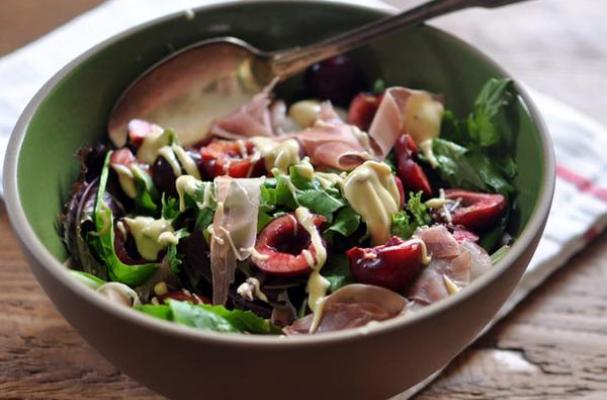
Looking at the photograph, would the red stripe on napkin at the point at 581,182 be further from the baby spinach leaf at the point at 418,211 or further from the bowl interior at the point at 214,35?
the baby spinach leaf at the point at 418,211

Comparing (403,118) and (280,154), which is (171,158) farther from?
(403,118)

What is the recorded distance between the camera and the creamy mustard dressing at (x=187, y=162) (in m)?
1.14

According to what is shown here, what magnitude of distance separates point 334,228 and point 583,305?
0.44 metres

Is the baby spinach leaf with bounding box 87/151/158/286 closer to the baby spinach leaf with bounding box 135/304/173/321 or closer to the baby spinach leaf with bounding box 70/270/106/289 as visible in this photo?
the baby spinach leaf with bounding box 70/270/106/289

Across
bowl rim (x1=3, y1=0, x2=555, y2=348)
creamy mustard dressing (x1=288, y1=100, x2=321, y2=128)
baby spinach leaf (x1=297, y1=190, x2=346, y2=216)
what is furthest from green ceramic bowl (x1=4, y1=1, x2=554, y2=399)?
baby spinach leaf (x1=297, y1=190, x2=346, y2=216)

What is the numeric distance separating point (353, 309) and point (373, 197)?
159 mm

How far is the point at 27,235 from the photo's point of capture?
3.05 feet

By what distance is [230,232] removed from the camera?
1008mm

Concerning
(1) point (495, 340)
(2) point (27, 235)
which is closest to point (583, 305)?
(1) point (495, 340)

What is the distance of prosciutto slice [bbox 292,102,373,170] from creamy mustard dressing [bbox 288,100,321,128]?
0.07m

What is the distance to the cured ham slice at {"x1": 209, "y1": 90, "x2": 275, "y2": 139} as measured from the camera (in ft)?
4.18

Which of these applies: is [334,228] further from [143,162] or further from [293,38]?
[293,38]

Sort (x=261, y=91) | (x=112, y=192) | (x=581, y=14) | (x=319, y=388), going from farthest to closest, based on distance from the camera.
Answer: (x=581, y=14)
(x=261, y=91)
(x=112, y=192)
(x=319, y=388)

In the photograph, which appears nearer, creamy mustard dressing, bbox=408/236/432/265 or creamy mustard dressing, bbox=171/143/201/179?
creamy mustard dressing, bbox=408/236/432/265
